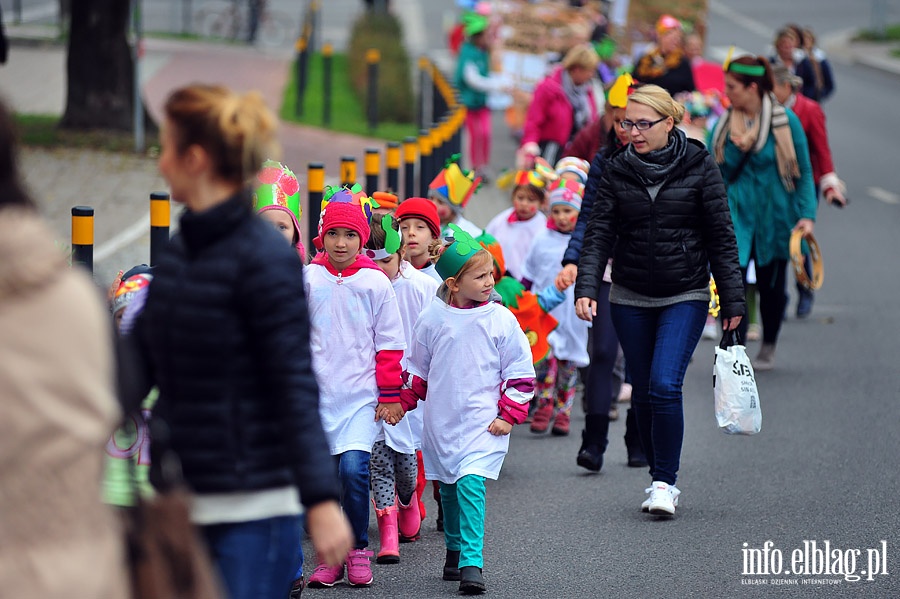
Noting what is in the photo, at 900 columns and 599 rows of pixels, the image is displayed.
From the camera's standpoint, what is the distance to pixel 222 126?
363 cm

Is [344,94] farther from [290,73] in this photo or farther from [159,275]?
[159,275]

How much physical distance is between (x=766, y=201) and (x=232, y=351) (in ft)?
23.3

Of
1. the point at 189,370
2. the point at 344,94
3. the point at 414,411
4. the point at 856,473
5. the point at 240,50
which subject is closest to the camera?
the point at 189,370

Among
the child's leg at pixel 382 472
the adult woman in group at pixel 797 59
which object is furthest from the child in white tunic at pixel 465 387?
the adult woman in group at pixel 797 59

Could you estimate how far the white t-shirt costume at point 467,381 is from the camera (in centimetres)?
631

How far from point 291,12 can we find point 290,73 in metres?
14.3

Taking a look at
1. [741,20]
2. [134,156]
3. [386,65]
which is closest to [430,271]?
[134,156]

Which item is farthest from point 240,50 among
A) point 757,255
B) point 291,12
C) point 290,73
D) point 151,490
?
point 151,490

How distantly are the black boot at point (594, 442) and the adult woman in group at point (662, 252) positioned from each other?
804mm

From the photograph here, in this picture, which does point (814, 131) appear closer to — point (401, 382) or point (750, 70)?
point (750, 70)

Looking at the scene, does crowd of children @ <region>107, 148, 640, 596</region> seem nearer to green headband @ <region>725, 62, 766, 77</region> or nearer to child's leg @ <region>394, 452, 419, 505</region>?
child's leg @ <region>394, 452, 419, 505</region>

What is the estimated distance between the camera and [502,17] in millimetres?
24469

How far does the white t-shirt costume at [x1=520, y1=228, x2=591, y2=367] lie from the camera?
9.23 m

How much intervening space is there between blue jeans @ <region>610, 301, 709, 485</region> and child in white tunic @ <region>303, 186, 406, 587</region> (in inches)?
56.3
